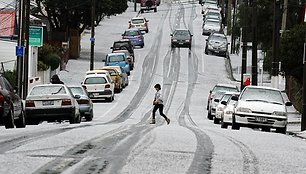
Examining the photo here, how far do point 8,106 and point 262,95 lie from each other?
9.31 meters

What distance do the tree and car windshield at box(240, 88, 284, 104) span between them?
43.2m

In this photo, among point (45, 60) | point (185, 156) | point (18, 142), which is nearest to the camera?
point (185, 156)

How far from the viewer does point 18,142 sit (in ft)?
53.7

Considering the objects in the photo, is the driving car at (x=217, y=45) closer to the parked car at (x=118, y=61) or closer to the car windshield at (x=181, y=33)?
the car windshield at (x=181, y=33)

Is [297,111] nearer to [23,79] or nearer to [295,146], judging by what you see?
[23,79]

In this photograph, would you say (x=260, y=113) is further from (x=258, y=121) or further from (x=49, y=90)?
(x=49, y=90)

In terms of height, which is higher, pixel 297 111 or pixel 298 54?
pixel 298 54

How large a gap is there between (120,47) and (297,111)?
26.5 meters

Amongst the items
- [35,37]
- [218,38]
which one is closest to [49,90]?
[35,37]

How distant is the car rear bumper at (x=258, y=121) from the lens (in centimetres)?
2723

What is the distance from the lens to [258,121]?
27.3m

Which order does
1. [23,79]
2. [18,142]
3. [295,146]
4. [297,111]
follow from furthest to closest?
[297,111], [23,79], [295,146], [18,142]

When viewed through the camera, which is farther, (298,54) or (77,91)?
(298,54)

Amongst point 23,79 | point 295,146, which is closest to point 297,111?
point 23,79
